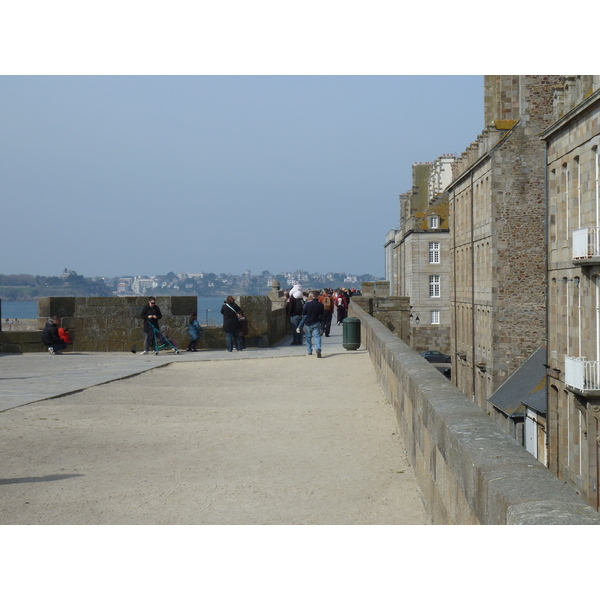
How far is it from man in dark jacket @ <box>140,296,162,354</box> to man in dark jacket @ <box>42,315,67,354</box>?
1876mm

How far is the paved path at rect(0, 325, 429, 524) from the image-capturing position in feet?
20.8

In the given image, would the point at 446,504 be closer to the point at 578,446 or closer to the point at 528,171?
the point at 578,446

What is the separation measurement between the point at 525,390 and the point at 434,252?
3815cm

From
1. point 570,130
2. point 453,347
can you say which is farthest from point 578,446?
point 453,347

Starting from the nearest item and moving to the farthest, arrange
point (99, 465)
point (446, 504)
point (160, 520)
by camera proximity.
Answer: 1. point (446, 504)
2. point (160, 520)
3. point (99, 465)

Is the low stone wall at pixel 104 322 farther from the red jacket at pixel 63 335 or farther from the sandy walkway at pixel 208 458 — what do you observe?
the sandy walkway at pixel 208 458

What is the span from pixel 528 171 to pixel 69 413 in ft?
103

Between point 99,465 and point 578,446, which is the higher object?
point 99,465

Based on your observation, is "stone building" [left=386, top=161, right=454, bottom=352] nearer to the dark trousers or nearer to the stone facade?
the stone facade

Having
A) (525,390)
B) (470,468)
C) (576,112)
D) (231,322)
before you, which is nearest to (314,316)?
(231,322)

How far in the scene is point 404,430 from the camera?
28.1 feet

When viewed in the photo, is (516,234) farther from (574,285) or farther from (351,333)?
(351,333)

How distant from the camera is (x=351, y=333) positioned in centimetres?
2000

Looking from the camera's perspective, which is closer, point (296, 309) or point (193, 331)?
point (193, 331)
